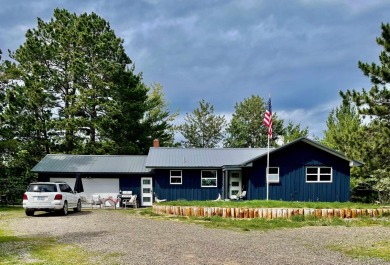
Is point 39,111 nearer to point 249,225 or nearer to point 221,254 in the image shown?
point 249,225

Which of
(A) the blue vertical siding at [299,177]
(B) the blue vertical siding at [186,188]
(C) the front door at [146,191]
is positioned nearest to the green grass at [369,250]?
(A) the blue vertical siding at [299,177]

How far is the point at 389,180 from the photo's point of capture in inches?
981

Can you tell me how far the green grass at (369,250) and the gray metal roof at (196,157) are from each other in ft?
59.3

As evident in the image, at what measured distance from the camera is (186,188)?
2956 cm

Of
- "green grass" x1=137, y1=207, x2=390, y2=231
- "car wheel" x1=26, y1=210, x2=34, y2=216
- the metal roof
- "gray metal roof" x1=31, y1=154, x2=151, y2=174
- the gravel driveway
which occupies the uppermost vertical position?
the metal roof

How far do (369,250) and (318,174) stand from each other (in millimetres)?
16827

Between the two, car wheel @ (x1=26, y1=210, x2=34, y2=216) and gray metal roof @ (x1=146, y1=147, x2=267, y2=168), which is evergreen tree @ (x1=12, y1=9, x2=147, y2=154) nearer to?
gray metal roof @ (x1=146, y1=147, x2=267, y2=168)

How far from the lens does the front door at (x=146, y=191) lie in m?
30.4

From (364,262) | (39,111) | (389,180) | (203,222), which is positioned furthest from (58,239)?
(39,111)

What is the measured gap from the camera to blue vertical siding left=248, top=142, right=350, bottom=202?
26.7 meters

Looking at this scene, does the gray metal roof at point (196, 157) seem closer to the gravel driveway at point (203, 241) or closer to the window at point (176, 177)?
the window at point (176, 177)

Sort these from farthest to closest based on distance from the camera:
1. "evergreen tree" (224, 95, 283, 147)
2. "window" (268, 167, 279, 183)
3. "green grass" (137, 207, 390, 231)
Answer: "evergreen tree" (224, 95, 283, 147) → "window" (268, 167, 279, 183) → "green grass" (137, 207, 390, 231)

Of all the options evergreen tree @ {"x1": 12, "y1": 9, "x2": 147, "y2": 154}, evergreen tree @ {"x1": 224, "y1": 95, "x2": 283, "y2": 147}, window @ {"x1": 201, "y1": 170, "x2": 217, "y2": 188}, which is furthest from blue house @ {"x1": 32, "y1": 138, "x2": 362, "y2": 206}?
evergreen tree @ {"x1": 224, "y1": 95, "x2": 283, "y2": 147}

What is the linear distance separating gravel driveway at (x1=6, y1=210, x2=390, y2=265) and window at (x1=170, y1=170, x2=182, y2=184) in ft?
41.4
